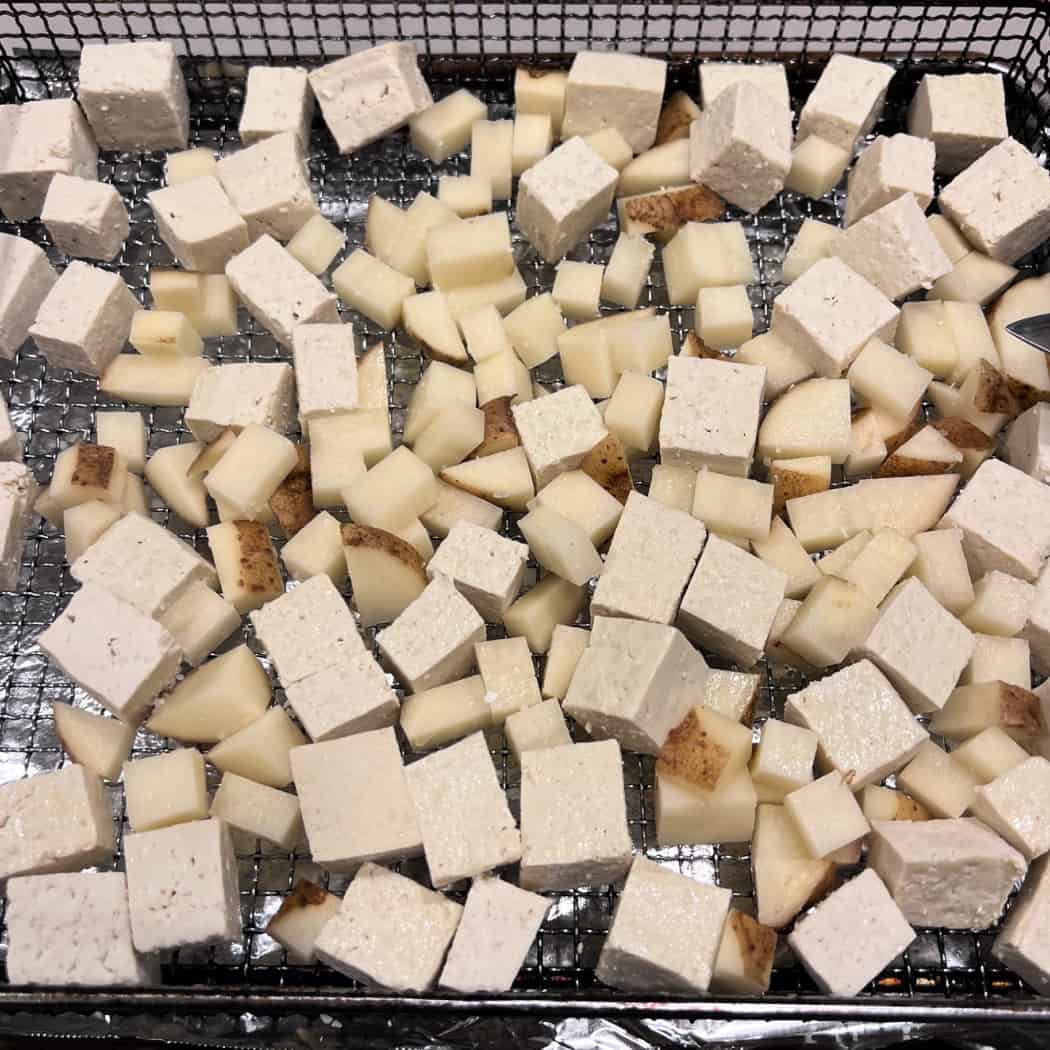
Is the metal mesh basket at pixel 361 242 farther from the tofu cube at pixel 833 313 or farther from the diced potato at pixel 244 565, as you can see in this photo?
the tofu cube at pixel 833 313

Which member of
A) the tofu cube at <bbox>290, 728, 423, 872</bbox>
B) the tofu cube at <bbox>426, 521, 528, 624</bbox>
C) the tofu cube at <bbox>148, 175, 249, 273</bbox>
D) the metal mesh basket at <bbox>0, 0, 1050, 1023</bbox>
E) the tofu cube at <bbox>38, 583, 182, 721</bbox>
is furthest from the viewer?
the tofu cube at <bbox>148, 175, 249, 273</bbox>

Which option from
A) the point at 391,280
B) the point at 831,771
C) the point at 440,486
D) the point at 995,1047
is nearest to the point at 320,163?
the point at 391,280

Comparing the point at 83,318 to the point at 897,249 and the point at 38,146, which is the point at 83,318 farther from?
the point at 897,249

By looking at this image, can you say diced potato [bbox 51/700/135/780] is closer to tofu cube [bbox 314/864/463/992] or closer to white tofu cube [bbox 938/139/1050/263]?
tofu cube [bbox 314/864/463/992]

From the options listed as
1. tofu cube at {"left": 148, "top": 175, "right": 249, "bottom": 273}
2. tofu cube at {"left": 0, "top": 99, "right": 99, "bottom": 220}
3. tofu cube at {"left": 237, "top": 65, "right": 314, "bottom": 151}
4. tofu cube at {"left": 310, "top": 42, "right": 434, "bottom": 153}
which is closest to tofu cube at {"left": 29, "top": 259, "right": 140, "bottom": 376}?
tofu cube at {"left": 148, "top": 175, "right": 249, "bottom": 273}

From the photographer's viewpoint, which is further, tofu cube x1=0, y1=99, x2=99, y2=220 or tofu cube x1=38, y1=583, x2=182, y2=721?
tofu cube x1=0, y1=99, x2=99, y2=220

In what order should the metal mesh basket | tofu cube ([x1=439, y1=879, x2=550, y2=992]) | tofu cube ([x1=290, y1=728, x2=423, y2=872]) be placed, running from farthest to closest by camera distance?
tofu cube ([x1=290, y1=728, x2=423, y2=872]) → tofu cube ([x1=439, y1=879, x2=550, y2=992]) → the metal mesh basket

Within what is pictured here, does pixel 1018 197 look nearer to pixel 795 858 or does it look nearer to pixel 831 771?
pixel 831 771

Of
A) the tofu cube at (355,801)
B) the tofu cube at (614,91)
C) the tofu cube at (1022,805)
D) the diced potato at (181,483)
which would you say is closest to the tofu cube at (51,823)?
the tofu cube at (355,801)
